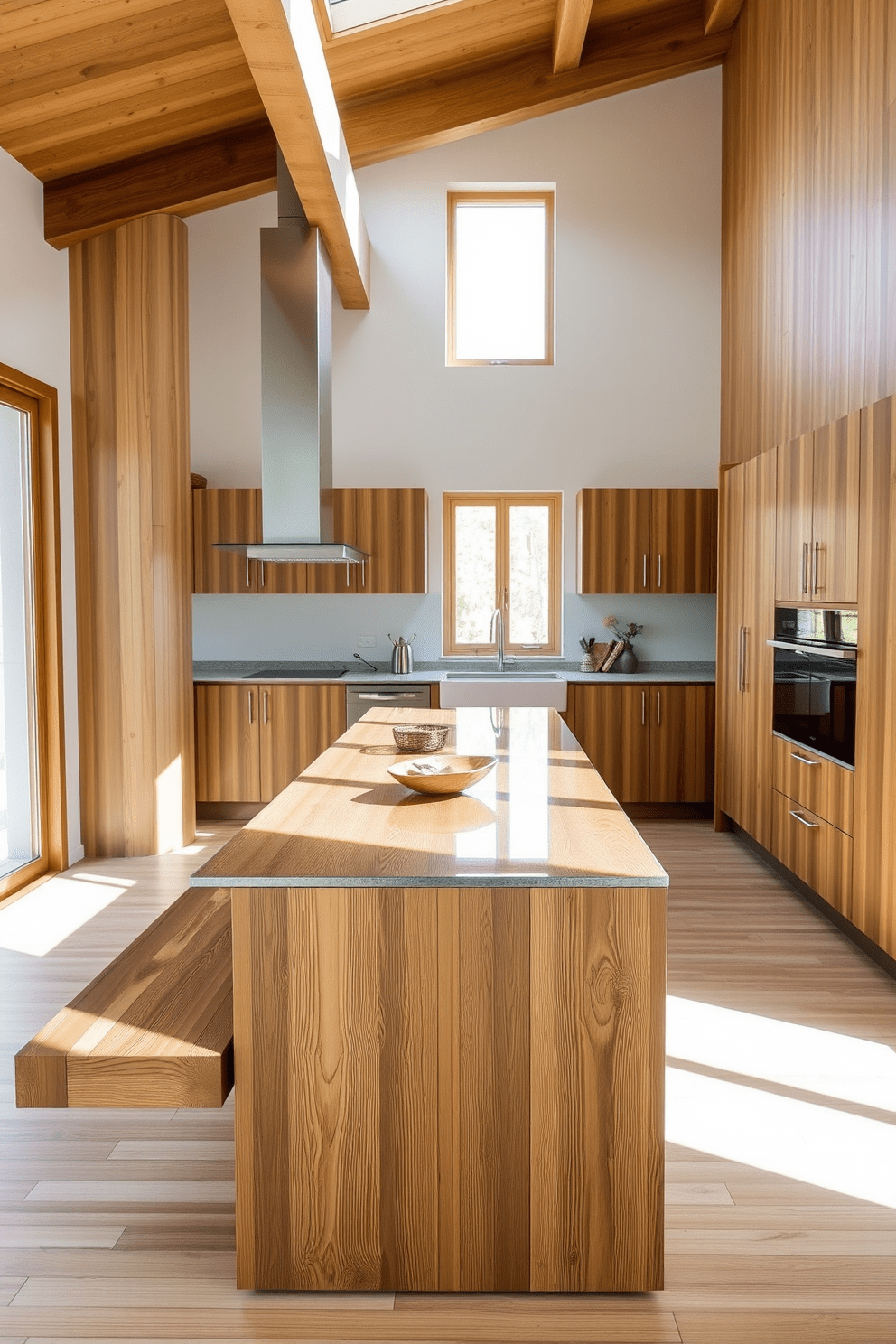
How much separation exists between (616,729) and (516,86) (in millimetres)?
3751

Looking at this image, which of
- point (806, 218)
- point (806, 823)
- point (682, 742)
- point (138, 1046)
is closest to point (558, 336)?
point (806, 218)

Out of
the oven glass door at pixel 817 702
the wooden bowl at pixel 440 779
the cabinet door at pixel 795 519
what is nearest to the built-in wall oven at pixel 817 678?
the oven glass door at pixel 817 702

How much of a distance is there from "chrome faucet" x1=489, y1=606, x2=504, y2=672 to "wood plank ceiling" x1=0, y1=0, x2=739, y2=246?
2.83 meters

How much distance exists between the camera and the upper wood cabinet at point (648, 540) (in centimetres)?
594

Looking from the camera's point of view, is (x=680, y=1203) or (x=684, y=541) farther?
(x=684, y=541)

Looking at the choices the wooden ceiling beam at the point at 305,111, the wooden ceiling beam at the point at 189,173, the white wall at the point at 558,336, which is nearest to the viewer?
the wooden ceiling beam at the point at 305,111

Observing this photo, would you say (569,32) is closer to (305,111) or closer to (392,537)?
(305,111)

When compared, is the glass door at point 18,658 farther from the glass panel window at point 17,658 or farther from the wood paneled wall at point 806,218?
the wood paneled wall at point 806,218

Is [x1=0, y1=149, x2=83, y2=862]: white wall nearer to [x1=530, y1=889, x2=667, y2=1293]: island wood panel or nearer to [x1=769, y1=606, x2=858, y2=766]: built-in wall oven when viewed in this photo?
[x1=769, y1=606, x2=858, y2=766]: built-in wall oven

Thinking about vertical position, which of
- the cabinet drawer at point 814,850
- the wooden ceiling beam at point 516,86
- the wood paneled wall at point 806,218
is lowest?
the cabinet drawer at point 814,850

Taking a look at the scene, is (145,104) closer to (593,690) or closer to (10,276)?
(10,276)

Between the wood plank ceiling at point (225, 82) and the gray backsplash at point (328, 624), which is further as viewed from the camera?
the gray backsplash at point (328, 624)

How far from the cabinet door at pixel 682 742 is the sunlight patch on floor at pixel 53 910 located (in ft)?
9.99

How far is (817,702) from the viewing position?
4031mm
